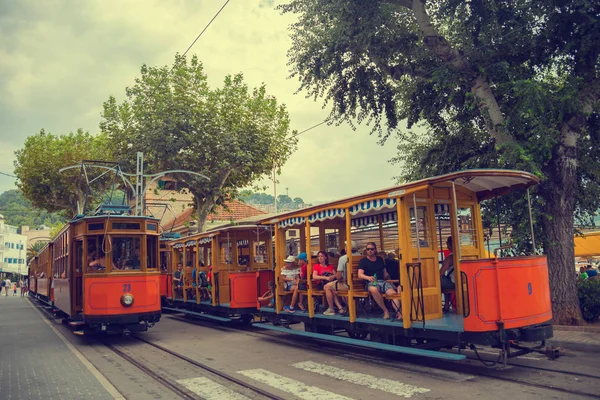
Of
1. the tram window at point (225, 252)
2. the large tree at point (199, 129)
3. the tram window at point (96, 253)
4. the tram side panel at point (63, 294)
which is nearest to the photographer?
the tram window at point (96, 253)

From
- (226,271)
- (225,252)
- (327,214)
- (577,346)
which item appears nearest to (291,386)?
(327,214)

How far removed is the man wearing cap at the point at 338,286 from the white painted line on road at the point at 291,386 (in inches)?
89.1

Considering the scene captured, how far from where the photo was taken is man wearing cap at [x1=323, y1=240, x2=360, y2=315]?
970 centimetres

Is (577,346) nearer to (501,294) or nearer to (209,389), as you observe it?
(501,294)

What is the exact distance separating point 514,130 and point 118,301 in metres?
9.96

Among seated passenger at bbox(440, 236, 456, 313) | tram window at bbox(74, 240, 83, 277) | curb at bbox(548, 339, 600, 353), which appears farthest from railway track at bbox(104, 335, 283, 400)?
curb at bbox(548, 339, 600, 353)

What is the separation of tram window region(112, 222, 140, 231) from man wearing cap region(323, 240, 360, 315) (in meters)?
4.92

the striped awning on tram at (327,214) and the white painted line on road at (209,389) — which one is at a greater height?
the striped awning on tram at (327,214)

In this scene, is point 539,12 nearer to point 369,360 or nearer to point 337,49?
point 337,49

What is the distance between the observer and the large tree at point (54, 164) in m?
32.8

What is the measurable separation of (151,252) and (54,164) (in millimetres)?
24567

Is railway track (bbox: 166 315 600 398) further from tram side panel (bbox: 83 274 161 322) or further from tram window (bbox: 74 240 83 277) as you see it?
tram window (bbox: 74 240 83 277)

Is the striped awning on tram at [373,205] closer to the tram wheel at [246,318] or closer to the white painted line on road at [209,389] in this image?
the white painted line on road at [209,389]

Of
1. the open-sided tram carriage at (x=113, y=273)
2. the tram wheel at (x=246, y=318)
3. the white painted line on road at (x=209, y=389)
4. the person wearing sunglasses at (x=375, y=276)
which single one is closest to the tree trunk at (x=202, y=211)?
the tram wheel at (x=246, y=318)
